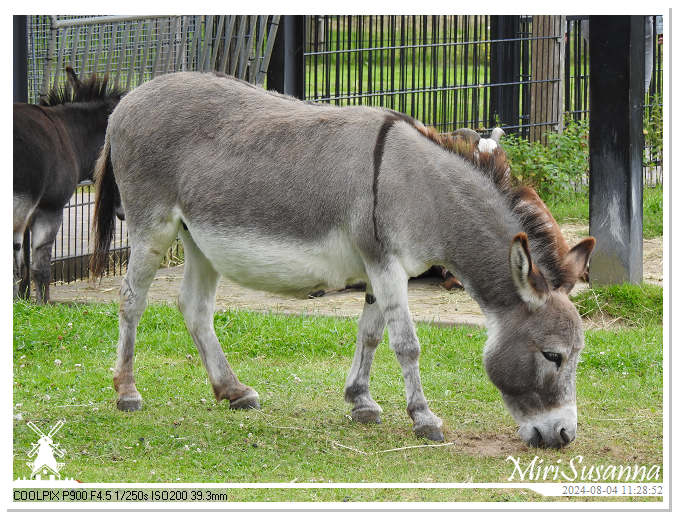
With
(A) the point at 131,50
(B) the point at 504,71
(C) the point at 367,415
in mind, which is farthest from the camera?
(B) the point at 504,71

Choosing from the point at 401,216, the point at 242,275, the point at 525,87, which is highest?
the point at 525,87

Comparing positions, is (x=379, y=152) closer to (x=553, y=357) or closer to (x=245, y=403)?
(x=553, y=357)

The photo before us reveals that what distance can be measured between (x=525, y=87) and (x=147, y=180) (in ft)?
28.8

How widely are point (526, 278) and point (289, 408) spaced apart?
6.03 feet

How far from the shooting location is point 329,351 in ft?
23.4

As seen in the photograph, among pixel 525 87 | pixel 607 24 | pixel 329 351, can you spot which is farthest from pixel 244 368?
pixel 525 87

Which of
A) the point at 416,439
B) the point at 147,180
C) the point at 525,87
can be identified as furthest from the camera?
the point at 525,87

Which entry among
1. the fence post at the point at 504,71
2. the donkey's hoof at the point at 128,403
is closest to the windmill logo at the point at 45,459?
the donkey's hoof at the point at 128,403

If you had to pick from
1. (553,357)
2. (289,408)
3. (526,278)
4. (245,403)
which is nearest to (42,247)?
(245,403)

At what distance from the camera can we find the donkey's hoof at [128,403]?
5832mm

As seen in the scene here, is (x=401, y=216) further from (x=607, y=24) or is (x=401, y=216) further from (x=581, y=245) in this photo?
(x=607, y=24)

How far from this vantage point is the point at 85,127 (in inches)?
345

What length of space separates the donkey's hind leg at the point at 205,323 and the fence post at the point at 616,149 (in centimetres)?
344
